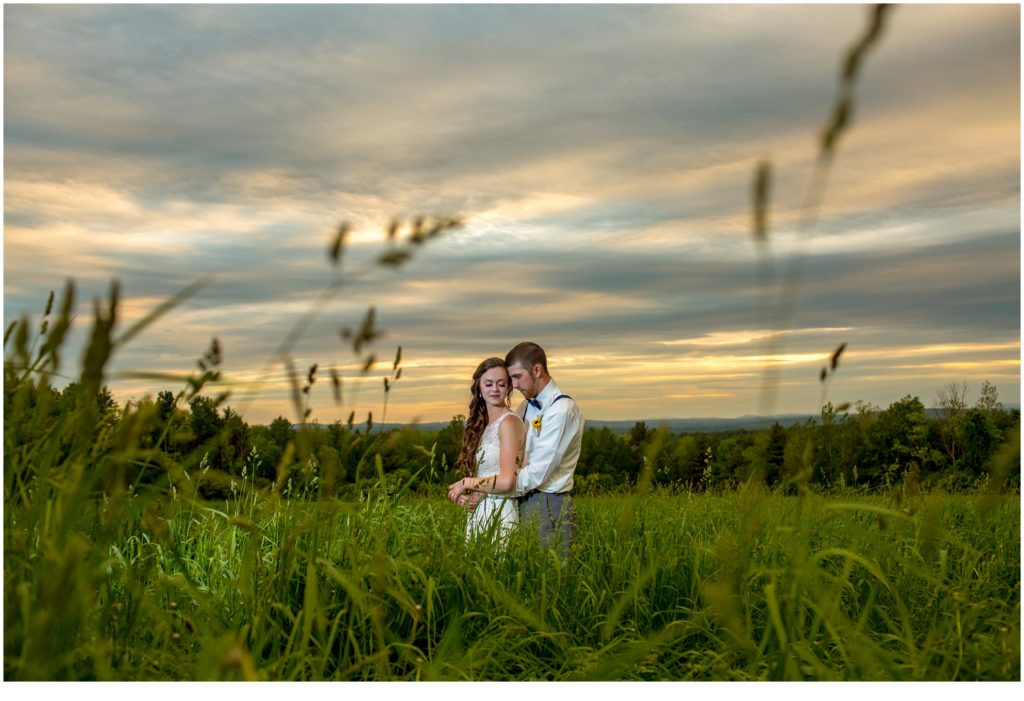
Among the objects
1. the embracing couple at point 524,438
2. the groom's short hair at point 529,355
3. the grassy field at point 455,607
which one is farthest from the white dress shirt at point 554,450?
the grassy field at point 455,607

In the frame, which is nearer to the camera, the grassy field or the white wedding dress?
the grassy field

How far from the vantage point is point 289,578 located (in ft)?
9.83

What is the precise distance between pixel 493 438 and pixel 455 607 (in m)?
2.39

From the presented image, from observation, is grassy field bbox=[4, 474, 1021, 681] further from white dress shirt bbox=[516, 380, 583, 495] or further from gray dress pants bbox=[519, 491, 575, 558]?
white dress shirt bbox=[516, 380, 583, 495]

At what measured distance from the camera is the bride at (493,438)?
5348 millimetres

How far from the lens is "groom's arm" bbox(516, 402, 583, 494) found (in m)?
5.31

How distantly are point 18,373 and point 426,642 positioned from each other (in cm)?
171

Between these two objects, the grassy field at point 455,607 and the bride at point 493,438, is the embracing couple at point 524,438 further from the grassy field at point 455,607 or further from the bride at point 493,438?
the grassy field at point 455,607

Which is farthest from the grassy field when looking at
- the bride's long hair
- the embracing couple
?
the bride's long hair

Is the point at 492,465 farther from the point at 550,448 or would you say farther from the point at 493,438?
the point at 550,448

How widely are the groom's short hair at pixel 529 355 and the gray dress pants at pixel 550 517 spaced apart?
829mm

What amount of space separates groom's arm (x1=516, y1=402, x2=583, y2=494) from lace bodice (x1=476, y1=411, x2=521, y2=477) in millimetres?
251
